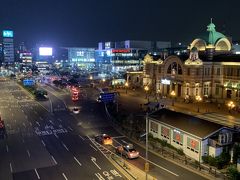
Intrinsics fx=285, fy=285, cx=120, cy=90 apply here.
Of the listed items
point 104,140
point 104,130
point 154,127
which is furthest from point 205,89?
point 104,140

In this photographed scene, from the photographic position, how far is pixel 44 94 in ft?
304

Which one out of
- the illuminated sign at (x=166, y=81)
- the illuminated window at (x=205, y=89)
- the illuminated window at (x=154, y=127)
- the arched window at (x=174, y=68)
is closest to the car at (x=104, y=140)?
the illuminated window at (x=154, y=127)

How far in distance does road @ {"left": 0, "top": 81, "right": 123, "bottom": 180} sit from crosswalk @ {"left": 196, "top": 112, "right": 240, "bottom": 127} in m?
26.4

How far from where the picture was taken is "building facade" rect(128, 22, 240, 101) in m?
79.9

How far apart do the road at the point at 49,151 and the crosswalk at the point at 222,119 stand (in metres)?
26.4

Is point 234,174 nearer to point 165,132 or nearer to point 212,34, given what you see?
point 165,132

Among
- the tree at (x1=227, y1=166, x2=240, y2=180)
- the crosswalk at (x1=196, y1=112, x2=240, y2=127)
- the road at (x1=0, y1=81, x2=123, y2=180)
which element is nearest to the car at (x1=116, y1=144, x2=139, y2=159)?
the road at (x1=0, y1=81, x2=123, y2=180)

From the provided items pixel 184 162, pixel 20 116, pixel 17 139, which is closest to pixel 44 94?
pixel 20 116

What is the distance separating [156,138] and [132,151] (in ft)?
26.6

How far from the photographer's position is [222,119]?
193 ft

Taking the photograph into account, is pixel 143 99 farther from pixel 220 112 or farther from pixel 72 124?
pixel 72 124

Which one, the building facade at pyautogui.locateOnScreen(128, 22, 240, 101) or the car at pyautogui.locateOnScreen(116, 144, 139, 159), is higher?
the building facade at pyautogui.locateOnScreen(128, 22, 240, 101)

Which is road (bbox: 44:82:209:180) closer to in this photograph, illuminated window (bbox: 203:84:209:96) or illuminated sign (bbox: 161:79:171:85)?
illuminated sign (bbox: 161:79:171:85)

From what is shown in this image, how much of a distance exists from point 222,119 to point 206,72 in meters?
26.8
